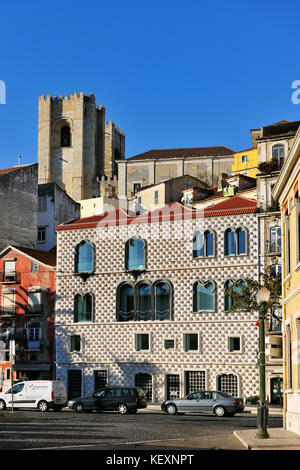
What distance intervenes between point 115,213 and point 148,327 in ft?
28.7

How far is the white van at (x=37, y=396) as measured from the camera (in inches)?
1544

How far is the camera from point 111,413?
1534 inches

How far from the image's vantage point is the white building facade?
Result: 48219 mm

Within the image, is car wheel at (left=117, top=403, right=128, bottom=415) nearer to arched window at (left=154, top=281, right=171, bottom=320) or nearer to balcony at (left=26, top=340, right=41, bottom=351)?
arched window at (left=154, top=281, right=171, bottom=320)

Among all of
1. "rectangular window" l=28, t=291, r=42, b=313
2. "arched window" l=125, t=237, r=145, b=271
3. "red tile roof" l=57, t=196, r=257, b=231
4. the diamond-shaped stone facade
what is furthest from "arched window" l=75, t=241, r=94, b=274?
"rectangular window" l=28, t=291, r=42, b=313

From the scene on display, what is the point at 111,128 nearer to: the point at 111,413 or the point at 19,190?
the point at 19,190

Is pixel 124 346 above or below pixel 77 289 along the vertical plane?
below

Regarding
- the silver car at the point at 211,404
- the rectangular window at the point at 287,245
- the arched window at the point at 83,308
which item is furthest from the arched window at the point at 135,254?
the rectangular window at the point at 287,245

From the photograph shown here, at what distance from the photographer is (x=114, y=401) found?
38.7m

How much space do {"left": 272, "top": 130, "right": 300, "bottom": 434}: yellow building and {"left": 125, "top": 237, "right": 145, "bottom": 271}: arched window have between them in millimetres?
26315

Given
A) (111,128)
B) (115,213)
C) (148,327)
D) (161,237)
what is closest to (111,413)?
(148,327)

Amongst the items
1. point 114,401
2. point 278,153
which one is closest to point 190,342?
point 114,401

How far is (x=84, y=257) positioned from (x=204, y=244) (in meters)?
9.06

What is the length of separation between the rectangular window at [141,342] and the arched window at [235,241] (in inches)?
310
